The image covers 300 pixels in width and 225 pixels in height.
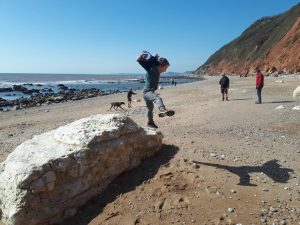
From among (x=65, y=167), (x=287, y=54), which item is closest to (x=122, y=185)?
(x=65, y=167)

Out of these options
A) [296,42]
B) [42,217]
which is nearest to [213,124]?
[42,217]

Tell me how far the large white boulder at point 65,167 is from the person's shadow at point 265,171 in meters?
1.92

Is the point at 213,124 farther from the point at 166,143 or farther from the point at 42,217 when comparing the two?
the point at 42,217

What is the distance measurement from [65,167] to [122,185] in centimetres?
133

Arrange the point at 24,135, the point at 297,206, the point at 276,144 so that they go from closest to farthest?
the point at 297,206 → the point at 276,144 → the point at 24,135

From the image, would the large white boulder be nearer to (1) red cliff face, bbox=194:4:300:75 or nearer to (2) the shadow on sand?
(2) the shadow on sand

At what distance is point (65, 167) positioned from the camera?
692cm

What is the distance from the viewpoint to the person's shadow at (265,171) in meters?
7.17

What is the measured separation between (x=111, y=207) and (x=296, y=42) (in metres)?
66.3

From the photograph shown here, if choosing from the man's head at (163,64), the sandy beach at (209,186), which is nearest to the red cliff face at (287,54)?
the sandy beach at (209,186)

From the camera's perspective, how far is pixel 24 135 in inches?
613

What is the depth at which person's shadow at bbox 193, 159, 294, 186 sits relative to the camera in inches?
282

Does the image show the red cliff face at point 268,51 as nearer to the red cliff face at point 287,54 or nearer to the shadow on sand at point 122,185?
the red cliff face at point 287,54

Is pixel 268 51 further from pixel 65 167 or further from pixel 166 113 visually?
pixel 65 167
